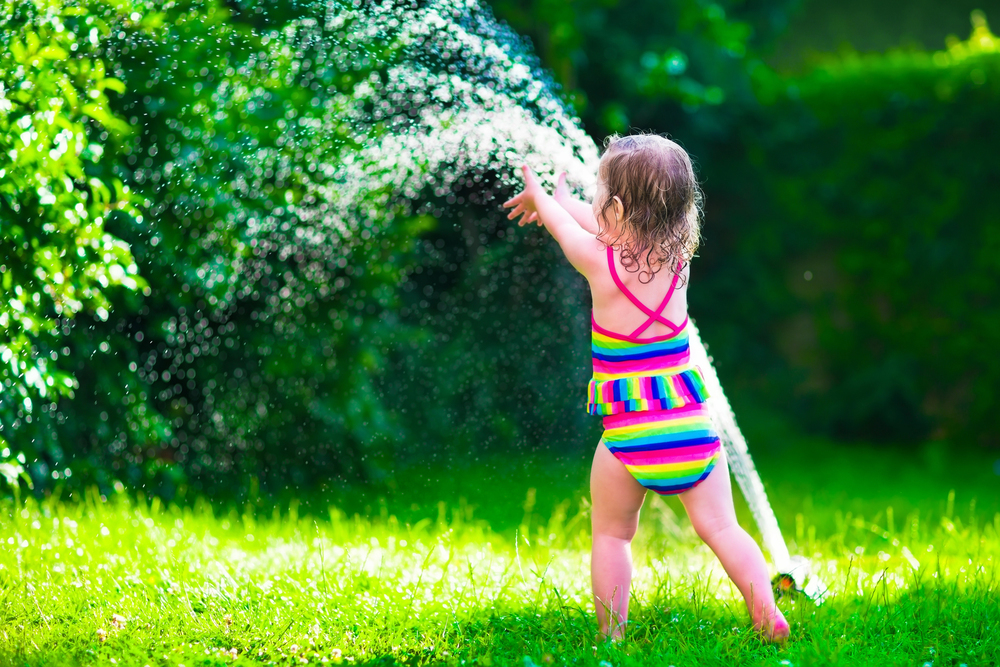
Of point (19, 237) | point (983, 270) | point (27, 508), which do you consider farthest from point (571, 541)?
point (983, 270)

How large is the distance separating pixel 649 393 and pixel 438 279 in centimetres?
373

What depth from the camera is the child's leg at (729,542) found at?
2.20 metres

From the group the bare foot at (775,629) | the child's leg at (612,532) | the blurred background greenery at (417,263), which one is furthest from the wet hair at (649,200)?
the blurred background greenery at (417,263)

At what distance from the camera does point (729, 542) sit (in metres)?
2.21

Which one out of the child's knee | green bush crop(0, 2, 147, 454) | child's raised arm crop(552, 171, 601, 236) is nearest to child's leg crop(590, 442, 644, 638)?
the child's knee

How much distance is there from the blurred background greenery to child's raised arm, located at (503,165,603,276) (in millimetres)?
1310

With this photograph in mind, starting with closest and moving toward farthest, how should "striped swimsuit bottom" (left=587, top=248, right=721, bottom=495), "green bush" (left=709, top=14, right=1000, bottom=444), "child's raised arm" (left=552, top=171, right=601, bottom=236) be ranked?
"striped swimsuit bottom" (left=587, top=248, right=721, bottom=495) < "child's raised arm" (left=552, top=171, right=601, bottom=236) < "green bush" (left=709, top=14, right=1000, bottom=444)

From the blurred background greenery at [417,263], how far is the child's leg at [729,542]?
1.87 meters

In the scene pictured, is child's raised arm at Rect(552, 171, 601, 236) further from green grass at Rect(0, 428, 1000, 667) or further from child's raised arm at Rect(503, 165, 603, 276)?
green grass at Rect(0, 428, 1000, 667)

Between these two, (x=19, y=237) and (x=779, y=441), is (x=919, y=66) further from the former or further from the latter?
(x=19, y=237)

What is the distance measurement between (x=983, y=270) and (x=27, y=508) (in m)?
5.65

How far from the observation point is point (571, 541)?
3479 mm

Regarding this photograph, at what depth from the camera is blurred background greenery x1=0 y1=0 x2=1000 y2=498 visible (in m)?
2.86

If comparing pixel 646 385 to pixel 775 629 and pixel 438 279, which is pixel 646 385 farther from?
pixel 438 279
